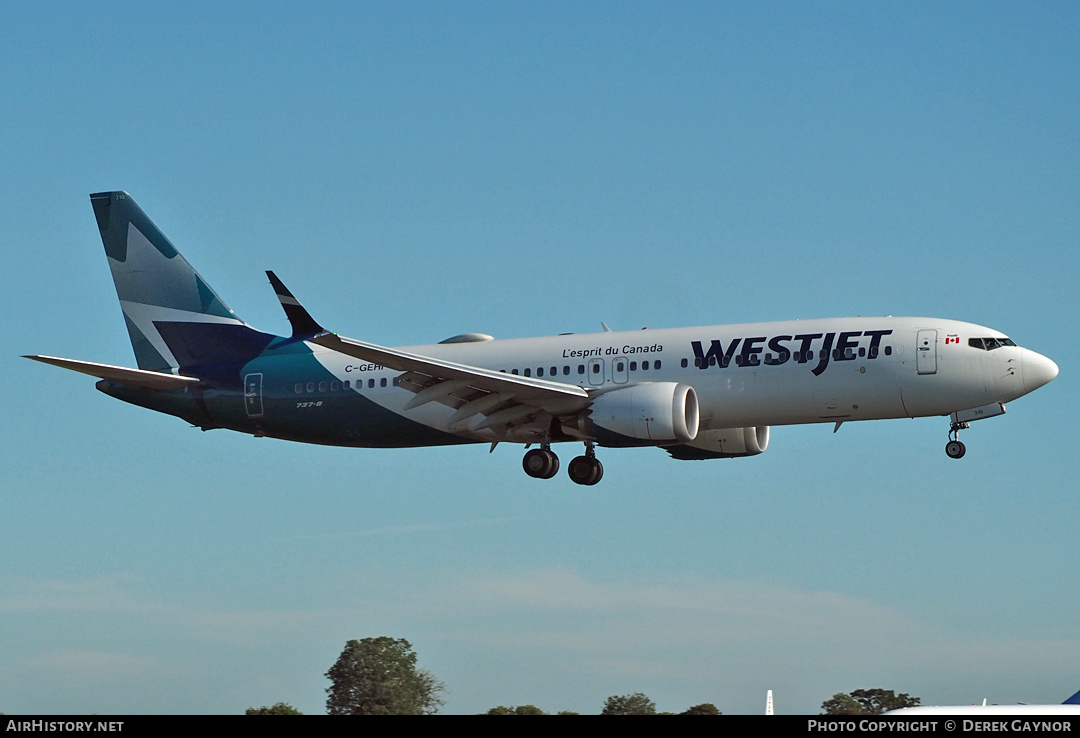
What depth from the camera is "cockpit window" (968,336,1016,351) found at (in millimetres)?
40719

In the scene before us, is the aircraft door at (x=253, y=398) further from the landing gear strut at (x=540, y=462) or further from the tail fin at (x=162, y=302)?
the landing gear strut at (x=540, y=462)

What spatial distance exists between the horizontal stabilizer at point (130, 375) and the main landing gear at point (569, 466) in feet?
39.5

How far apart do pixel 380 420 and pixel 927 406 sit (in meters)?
16.9

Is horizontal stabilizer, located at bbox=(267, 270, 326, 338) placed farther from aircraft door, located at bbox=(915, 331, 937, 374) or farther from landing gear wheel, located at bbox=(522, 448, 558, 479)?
aircraft door, located at bbox=(915, 331, 937, 374)

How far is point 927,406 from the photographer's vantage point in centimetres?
4081

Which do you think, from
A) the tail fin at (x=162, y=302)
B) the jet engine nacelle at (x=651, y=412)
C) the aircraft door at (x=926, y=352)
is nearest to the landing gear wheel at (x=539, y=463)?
the jet engine nacelle at (x=651, y=412)

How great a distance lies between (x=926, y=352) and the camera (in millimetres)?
40688

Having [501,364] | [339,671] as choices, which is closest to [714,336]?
[501,364]

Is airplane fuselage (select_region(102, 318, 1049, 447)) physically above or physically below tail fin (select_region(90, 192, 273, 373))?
below

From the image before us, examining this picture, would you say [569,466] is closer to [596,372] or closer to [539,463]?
[539,463]

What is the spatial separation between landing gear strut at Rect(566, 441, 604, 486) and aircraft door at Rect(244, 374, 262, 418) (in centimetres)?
1066

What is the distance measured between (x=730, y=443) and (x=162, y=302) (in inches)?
816

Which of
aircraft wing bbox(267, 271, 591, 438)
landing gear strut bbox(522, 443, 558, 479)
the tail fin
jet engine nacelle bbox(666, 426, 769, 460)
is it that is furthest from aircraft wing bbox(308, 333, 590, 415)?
the tail fin

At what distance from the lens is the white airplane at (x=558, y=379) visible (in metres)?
40.8
